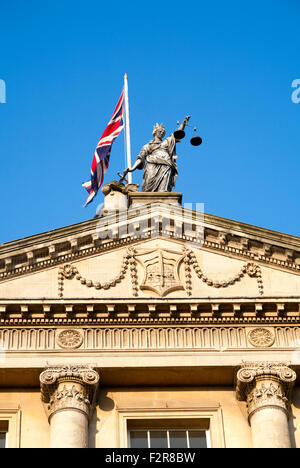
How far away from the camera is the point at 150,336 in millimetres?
29062

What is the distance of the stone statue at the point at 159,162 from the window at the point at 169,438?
25.3ft

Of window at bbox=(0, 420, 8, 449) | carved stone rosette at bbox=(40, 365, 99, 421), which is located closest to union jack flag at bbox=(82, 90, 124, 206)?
carved stone rosette at bbox=(40, 365, 99, 421)

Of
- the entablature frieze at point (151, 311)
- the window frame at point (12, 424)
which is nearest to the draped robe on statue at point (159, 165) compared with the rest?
the entablature frieze at point (151, 311)

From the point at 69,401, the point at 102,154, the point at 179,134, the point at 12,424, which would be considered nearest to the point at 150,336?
the point at 69,401

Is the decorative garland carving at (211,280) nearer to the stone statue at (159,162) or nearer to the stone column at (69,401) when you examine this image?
the stone statue at (159,162)

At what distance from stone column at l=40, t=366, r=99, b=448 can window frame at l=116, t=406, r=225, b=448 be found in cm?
88

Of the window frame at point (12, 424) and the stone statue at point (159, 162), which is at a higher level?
the stone statue at point (159, 162)

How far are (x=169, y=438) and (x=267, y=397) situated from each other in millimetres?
2538

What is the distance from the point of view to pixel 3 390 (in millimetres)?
28656

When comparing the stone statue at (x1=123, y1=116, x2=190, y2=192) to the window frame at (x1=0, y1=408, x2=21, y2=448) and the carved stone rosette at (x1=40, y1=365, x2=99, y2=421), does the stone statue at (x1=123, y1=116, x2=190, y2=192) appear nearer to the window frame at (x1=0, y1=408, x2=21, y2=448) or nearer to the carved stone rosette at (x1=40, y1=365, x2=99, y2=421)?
the carved stone rosette at (x1=40, y1=365, x2=99, y2=421)

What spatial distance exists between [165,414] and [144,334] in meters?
2.06

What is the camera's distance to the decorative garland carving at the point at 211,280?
3020 centimetres

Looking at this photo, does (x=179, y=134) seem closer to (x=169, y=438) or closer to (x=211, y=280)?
(x=211, y=280)
